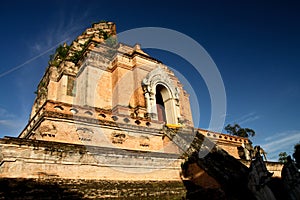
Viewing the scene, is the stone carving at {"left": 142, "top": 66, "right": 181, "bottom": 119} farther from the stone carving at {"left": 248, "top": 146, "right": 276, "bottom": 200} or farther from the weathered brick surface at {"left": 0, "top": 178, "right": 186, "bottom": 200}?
the stone carving at {"left": 248, "top": 146, "right": 276, "bottom": 200}

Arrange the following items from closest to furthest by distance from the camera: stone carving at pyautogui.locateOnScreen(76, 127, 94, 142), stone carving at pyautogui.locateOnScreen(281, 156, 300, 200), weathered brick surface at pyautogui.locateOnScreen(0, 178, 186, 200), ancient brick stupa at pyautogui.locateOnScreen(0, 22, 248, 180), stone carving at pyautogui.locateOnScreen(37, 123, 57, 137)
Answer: weathered brick surface at pyautogui.locateOnScreen(0, 178, 186, 200) → ancient brick stupa at pyautogui.locateOnScreen(0, 22, 248, 180) → stone carving at pyautogui.locateOnScreen(281, 156, 300, 200) → stone carving at pyautogui.locateOnScreen(37, 123, 57, 137) → stone carving at pyautogui.locateOnScreen(76, 127, 94, 142)

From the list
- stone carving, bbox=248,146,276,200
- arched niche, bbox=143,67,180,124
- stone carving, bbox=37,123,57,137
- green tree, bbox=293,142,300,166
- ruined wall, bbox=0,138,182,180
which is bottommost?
stone carving, bbox=248,146,276,200

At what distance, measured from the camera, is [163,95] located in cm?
1947

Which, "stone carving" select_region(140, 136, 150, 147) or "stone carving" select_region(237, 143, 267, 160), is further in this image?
"stone carving" select_region(237, 143, 267, 160)

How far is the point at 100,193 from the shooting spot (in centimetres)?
652

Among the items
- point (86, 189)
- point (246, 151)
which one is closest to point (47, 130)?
point (86, 189)

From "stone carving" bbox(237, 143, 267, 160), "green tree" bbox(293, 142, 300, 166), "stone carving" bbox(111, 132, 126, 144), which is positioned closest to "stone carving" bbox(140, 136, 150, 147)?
"stone carving" bbox(111, 132, 126, 144)

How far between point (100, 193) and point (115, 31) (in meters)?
22.1

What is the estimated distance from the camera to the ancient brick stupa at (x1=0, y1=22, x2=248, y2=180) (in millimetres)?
6891

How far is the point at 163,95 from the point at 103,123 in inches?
356

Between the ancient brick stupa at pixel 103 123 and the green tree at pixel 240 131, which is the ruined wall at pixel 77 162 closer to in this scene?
the ancient brick stupa at pixel 103 123

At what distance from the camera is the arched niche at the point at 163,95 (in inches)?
680

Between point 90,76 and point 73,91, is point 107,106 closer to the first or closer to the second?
point 90,76

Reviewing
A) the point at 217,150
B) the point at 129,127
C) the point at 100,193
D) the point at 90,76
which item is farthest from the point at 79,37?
the point at 100,193
